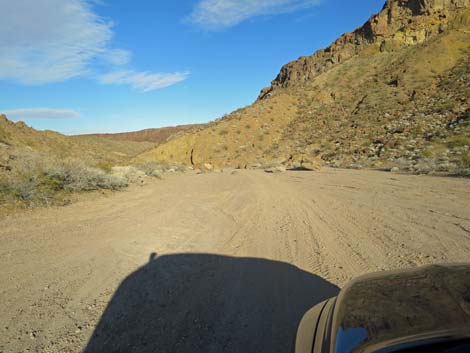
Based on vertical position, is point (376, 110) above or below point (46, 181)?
above

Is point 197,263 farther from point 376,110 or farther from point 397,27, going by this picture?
point 397,27

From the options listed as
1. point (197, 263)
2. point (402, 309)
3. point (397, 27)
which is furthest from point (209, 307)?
point (397, 27)

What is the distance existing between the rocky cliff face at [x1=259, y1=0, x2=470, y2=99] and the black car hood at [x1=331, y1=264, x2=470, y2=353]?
43.7 metres

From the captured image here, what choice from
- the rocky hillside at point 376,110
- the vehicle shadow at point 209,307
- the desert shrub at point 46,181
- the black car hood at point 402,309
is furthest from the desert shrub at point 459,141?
the black car hood at point 402,309

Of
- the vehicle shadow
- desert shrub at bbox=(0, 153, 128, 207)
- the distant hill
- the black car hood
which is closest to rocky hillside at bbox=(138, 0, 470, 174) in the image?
the vehicle shadow

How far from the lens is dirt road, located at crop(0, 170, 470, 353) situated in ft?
9.04

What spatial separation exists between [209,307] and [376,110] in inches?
1160

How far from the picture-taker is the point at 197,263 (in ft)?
13.9

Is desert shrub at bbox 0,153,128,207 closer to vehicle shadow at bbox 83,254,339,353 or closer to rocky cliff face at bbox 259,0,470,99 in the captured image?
vehicle shadow at bbox 83,254,339,353

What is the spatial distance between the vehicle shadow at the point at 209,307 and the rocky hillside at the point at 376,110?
10.8 m

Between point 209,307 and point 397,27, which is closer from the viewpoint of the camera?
point 209,307

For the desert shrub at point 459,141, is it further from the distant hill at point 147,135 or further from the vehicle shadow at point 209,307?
the distant hill at point 147,135

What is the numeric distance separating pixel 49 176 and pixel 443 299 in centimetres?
937

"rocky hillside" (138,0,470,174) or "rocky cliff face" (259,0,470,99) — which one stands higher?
"rocky cliff face" (259,0,470,99)
